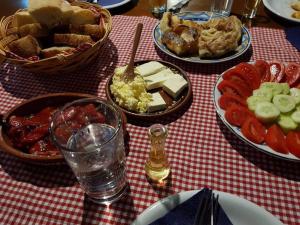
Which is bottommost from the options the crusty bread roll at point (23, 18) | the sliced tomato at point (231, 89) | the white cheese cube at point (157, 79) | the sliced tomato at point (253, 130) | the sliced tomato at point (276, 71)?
the white cheese cube at point (157, 79)

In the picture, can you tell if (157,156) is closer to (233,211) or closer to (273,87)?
(233,211)

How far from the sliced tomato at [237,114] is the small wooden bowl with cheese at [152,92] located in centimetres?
17

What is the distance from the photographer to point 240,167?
0.85 m

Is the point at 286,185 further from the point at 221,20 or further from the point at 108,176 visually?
the point at 221,20

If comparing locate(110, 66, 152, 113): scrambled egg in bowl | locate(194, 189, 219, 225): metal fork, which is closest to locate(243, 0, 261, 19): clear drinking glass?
locate(110, 66, 152, 113): scrambled egg in bowl

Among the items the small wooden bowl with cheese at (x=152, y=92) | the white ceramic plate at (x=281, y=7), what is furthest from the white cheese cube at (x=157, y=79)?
the white ceramic plate at (x=281, y=7)

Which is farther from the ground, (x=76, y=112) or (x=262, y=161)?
(x=76, y=112)

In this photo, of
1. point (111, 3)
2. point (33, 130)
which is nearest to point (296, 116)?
point (33, 130)

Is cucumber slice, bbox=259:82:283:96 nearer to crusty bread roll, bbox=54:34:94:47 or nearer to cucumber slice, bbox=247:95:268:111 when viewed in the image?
cucumber slice, bbox=247:95:268:111

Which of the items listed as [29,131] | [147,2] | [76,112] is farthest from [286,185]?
[147,2]

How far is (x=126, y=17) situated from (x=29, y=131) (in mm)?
967

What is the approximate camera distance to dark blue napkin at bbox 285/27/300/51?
52.9 inches

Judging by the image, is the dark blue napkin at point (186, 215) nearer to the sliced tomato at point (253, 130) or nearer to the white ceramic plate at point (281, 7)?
the sliced tomato at point (253, 130)

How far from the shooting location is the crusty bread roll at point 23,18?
1206 millimetres
